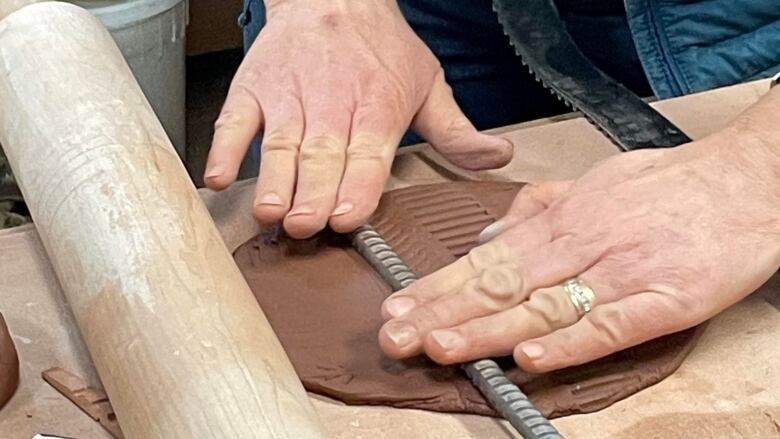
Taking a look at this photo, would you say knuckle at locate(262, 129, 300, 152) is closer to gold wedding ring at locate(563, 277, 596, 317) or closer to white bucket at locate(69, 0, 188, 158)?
gold wedding ring at locate(563, 277, 596, 317)

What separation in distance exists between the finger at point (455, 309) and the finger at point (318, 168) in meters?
0.12

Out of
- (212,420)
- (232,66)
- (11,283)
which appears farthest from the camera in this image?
(232,66)

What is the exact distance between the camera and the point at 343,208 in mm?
815

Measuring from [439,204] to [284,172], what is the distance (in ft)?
0.41

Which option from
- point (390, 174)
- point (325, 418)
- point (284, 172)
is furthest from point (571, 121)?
point (325, 418)

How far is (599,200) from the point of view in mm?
780

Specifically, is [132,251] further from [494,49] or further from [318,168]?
[494,49]

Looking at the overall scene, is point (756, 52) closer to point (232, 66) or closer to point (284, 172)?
point (284, 172)

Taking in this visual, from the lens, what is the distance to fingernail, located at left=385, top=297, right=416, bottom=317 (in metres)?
0.73

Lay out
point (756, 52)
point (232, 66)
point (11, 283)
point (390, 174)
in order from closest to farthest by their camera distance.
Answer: point (11, 283), point (390, 174), point (756, 52), point (232, 66)

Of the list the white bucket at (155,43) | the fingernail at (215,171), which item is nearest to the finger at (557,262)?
the fingernail at (215,171)

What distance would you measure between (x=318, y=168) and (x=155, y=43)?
916 millimetres

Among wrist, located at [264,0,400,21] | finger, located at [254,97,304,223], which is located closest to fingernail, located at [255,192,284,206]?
finger, located at [254,97,304,223]

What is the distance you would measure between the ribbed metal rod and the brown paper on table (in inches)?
0.9
